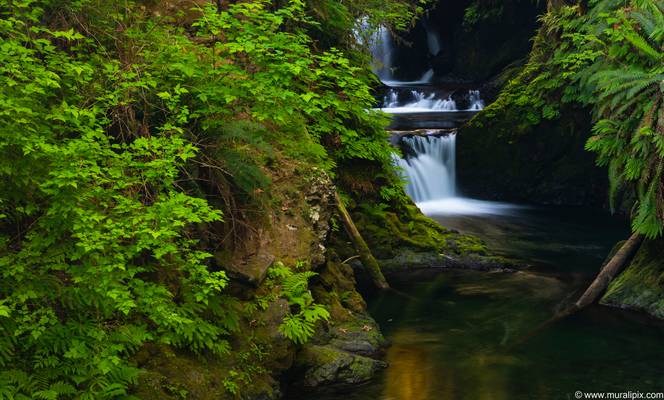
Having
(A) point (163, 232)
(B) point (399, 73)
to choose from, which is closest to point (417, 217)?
(A) point (163, 232)

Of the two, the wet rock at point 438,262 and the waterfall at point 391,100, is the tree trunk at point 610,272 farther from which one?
the waterfall at point 391,100

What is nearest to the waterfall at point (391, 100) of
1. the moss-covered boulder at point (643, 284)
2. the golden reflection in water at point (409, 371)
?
the moss-covered boulder at point (643, 284)

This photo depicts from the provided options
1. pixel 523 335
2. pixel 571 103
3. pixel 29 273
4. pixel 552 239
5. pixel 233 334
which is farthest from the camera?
pixel 571 103

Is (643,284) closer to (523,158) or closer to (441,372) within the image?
(441,372)

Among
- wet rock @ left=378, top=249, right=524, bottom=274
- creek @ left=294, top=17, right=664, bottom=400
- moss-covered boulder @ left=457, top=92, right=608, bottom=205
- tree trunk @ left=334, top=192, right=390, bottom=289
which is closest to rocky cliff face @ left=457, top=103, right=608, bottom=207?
moss-covered boulder @ left=457, top=92, right=608, bottom=205

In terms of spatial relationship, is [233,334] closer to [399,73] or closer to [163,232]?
[163,232]

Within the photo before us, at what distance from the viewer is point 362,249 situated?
11719mm

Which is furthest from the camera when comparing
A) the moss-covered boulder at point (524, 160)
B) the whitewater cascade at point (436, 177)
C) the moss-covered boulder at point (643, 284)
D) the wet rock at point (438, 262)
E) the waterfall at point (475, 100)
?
the waterfall at point (475, 100)

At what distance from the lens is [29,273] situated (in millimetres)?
5594

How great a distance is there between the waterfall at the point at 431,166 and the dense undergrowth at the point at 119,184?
11096 millimetres

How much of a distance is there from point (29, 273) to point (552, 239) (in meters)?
13.5

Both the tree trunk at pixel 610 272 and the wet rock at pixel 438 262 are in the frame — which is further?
the wet rock at pixel 438 262

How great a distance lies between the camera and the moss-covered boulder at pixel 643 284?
1077 cm

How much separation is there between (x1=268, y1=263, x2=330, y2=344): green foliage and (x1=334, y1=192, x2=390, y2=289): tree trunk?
10.1ft
